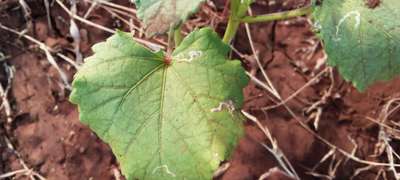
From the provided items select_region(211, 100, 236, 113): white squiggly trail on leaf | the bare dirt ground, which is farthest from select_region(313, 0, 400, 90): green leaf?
the bare dirt ground

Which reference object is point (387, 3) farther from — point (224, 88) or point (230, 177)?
point (230, 177)

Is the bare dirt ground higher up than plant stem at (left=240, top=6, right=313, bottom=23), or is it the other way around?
plant stem at (left=240, top=6, right=313, bottom=23)

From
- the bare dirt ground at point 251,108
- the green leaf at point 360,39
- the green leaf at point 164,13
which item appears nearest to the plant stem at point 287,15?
the green leaf at point 360,39

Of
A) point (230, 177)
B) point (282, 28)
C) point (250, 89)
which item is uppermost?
point (282, 28)

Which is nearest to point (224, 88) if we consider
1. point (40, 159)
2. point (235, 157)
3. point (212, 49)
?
point (212, 49)

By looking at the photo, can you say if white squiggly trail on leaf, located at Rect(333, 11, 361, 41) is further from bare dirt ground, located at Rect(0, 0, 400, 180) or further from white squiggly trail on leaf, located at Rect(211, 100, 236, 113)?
bare dirt ground, located at Rect(0, 0, 400, 180)

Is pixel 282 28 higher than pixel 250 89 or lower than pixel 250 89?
higher
